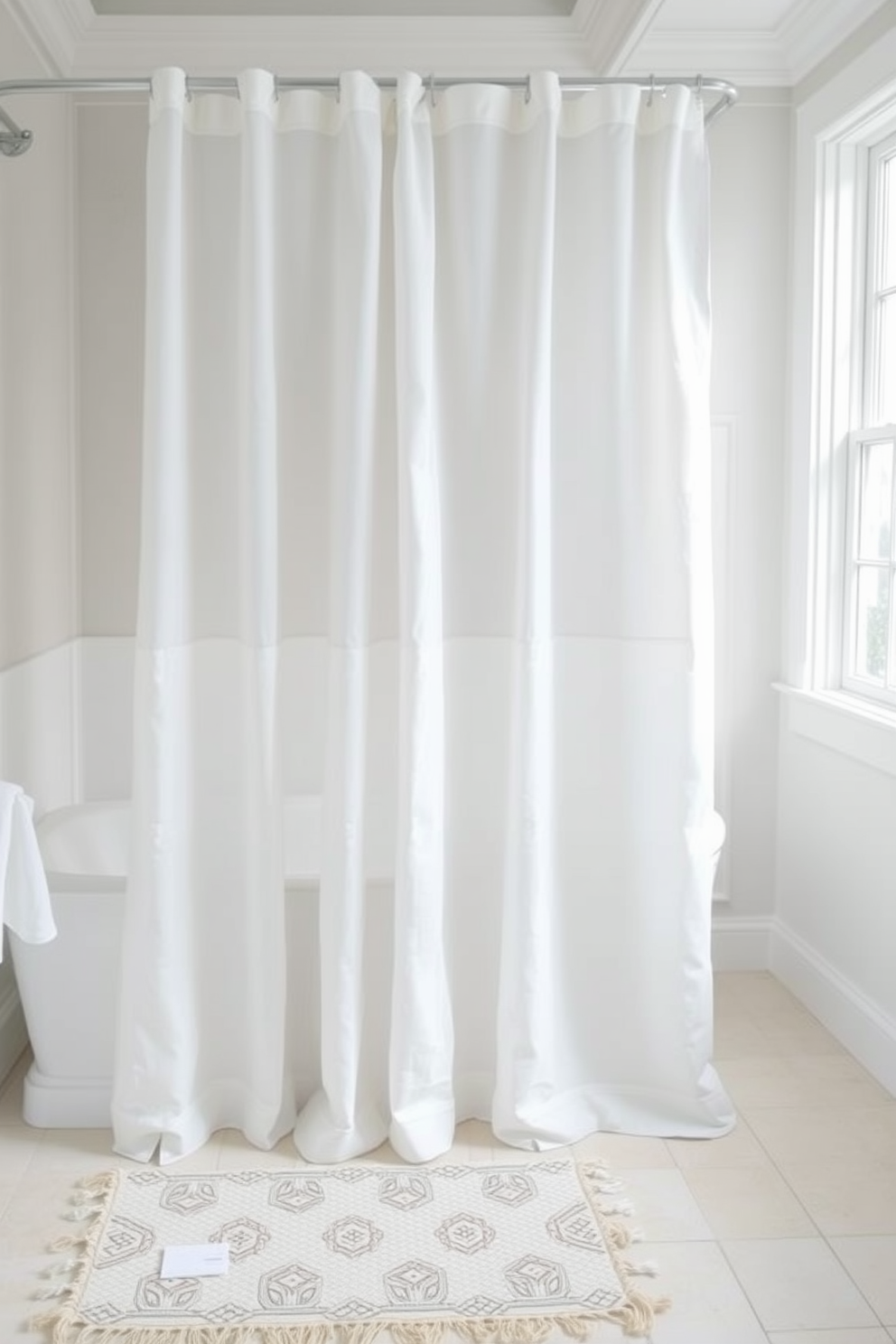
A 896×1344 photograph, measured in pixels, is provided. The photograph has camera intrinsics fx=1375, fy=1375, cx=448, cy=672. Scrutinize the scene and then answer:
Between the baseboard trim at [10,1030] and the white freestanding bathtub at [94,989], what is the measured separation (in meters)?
0.26

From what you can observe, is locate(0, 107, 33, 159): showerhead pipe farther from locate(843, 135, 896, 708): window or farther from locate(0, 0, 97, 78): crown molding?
locate(843, 135, 896, 708): window

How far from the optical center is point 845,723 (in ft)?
11.3

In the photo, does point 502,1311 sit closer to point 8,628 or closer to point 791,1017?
point 791,1017

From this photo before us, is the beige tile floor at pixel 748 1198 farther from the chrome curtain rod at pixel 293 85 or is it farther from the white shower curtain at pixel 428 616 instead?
the chrome curtain rod at pixel 293 85

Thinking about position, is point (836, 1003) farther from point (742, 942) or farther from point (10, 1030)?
point (10, 1030)

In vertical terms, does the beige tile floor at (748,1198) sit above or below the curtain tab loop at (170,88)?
below

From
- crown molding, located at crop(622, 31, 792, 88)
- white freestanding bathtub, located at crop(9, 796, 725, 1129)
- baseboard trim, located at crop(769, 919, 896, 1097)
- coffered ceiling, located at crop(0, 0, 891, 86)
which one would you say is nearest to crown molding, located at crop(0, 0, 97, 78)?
coffered ceiling, located at crop(0, 0, 891, 86)

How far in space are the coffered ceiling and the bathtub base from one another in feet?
8.34

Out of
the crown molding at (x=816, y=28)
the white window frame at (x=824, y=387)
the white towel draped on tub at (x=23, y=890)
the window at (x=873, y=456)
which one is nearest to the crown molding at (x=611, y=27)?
the crown molding at (x=816, y=28)

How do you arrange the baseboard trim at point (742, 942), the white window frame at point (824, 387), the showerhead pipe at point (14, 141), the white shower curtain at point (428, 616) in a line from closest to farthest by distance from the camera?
the white shower curtain at point (428, 616)
the showerhead pipe at point (14, 141)
the white window frame at point (824, 387)
the baseboard trim at point (742, 942)

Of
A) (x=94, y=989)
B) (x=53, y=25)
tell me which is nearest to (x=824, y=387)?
(x=53, y=25)

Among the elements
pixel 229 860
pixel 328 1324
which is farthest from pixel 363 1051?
pixel 328 1324

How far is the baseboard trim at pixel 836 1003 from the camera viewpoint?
10.5 ft

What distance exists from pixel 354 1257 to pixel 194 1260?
0.28 meters
